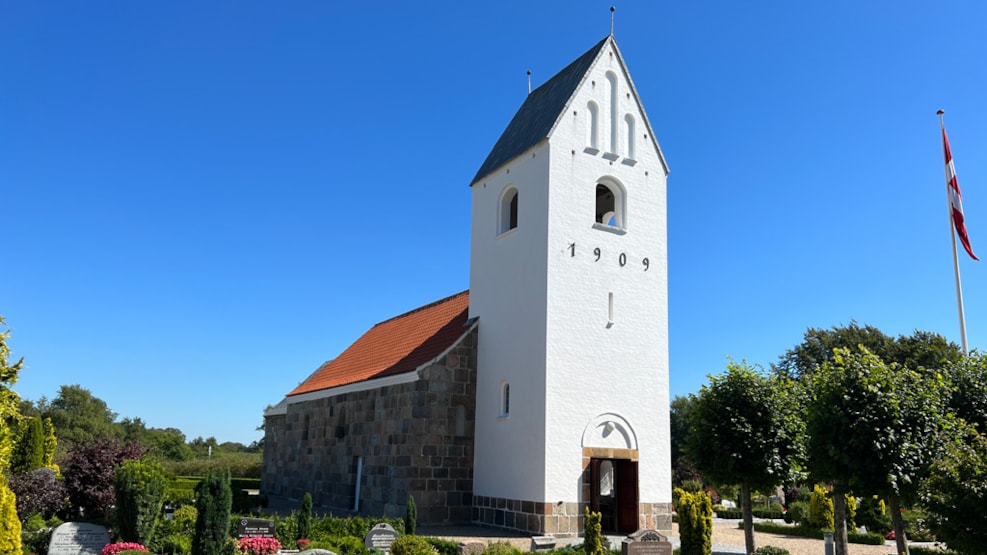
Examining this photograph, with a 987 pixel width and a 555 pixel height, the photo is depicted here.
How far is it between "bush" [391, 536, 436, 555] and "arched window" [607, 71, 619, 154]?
11512 mm

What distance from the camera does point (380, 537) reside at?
47.2ft

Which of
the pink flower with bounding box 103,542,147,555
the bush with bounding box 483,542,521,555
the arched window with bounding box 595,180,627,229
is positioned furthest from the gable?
the pink flower with bounding box 103,542,147,555

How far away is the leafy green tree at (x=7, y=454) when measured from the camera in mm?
10141

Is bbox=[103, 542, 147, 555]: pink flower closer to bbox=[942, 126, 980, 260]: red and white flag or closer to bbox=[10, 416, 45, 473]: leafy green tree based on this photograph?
bbox=[10, 416, 45, 473]: leafy green tree

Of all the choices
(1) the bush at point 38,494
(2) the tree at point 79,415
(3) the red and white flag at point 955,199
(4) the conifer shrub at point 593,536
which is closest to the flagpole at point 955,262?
(3) the red and white flag at point 955,199

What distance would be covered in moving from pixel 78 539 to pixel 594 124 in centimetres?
1496

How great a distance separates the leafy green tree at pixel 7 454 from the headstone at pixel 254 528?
3748 millimetres

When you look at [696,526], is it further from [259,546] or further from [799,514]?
[799,514]

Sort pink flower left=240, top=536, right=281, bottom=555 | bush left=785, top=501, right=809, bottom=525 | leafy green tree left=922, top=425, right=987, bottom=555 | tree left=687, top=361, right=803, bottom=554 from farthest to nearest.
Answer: bush left=785, top=501, right=809, bottom=525, tree left=687, top=361, right=803, bottom=554, pink flower left=240, top=536, right=281, bottom=555, leafy green tree left=922, top=425, right=987, bottom=555

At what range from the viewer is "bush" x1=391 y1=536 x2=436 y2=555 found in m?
12.9

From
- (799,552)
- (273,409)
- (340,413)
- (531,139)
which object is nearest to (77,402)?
(273,409)

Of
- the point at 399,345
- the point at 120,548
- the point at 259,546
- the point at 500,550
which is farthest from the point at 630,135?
the point at 120,548

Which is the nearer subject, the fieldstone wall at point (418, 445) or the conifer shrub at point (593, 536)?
the conifer shrub at point (593, 536)

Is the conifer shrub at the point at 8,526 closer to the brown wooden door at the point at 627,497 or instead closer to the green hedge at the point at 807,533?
the brown wooden door at the point at 627,497
